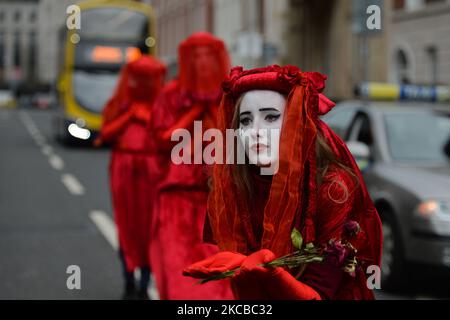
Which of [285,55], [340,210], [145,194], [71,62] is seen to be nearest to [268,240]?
[340,210]

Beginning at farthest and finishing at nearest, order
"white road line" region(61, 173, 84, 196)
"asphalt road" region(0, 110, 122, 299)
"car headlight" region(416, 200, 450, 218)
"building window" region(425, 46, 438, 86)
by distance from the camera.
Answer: "building window" region(425, 46, 438, 86)
"white road line" region(61, 173, 84, 196)
"asphalt road" region(0, 110, 122, 299)
"car headlight" region(416, 200, 450, 218)

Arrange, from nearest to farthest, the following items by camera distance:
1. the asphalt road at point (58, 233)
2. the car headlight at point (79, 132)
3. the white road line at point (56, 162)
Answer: the car headlight at point (79, 132) < the asphalt road at point (58, 233) < the white road line at point (56, 162)

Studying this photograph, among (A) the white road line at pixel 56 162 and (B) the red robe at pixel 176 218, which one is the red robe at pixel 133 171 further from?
(A) the white road line at pixel 56 162

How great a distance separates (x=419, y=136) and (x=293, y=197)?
17.8ft

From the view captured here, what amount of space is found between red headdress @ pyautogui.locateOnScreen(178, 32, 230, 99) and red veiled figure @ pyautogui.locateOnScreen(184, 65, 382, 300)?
2719mm

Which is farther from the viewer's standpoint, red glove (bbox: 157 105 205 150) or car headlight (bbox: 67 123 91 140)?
red glove (bbox: 157 105 205 150)

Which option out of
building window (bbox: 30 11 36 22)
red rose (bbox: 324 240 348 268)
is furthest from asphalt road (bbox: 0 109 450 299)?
building window (bbox: 30 11 36 22)

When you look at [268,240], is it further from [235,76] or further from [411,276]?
[411,276]

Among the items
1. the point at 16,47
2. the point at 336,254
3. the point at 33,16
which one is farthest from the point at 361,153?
the point at 16,47

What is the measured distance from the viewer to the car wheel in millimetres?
6914

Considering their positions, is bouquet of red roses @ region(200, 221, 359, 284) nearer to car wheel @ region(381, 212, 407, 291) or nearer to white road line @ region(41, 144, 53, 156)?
car wheel @ region(381, 212, 407, 291)

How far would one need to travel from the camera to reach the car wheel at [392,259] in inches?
272

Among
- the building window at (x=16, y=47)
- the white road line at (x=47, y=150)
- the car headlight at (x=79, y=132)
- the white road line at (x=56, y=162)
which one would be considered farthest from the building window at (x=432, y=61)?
the building window at (x=16, y=47)

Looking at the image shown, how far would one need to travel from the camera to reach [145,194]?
6.69 m
